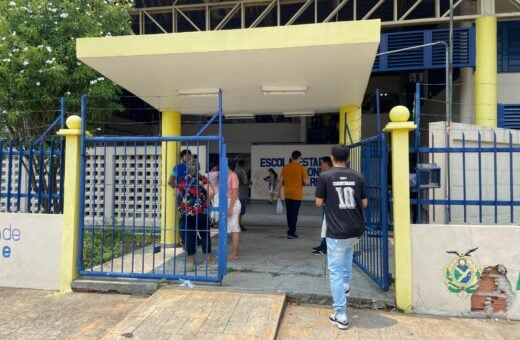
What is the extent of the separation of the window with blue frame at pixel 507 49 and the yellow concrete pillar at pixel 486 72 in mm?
694

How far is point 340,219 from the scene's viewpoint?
3.98 m

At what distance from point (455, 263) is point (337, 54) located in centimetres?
260

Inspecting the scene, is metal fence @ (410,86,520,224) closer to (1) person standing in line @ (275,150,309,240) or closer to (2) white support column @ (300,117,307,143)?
(1) person standing in line @ (275,150,309,240)

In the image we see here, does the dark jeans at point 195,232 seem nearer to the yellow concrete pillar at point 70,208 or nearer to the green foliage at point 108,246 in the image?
the green foliage at point 108,246

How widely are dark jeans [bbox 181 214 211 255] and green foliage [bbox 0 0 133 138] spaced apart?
2.87 meters

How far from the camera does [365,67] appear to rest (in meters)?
5.07

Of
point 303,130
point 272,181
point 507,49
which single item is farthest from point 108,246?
point 303,130

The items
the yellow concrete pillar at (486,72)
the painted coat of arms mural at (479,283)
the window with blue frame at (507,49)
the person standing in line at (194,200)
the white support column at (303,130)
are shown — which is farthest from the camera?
the white support column at (303,130)

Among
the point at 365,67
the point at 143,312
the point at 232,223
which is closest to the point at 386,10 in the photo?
the point at 365,67

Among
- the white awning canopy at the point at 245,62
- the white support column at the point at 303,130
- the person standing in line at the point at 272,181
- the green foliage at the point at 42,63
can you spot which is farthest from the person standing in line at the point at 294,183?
the white support column at the point at 303,130

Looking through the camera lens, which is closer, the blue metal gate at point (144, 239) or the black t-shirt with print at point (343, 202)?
the black t-shirt with print at point (343, 202)

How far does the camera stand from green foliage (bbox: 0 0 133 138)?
22.4 ft

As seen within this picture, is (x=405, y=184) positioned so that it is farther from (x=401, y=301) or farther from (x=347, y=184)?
(x=401, y=301)

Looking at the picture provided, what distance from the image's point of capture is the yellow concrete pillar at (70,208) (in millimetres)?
5113
